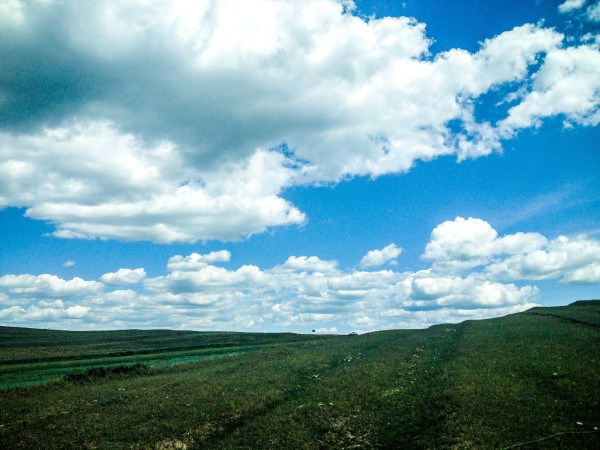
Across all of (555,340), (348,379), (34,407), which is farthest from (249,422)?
(555,340)

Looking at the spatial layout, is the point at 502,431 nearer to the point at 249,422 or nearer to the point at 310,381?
the point at 249,422

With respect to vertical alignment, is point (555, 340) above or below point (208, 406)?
above

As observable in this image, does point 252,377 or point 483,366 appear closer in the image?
point 483,366

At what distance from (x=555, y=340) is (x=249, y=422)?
36.5m

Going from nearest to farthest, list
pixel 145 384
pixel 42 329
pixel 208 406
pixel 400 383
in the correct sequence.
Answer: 1. pixel 208 406
2. pixel 400 383
3. pixel 145 384
4. pixel 42 329

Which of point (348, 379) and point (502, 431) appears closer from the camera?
point (502, 431)

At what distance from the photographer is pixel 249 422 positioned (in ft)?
70.7

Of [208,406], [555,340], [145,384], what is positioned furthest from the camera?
[555,340]

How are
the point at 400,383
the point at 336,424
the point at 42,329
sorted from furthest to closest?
the point at 42,329 → the point at 400,383 → the point at 336,424

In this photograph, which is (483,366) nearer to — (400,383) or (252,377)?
(400,383)

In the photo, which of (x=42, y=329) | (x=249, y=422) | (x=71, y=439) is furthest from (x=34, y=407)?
(x=42, y=329)

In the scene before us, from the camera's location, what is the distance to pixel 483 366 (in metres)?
30.0

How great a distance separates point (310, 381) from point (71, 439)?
754 inches

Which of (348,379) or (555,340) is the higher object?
(555,340)
